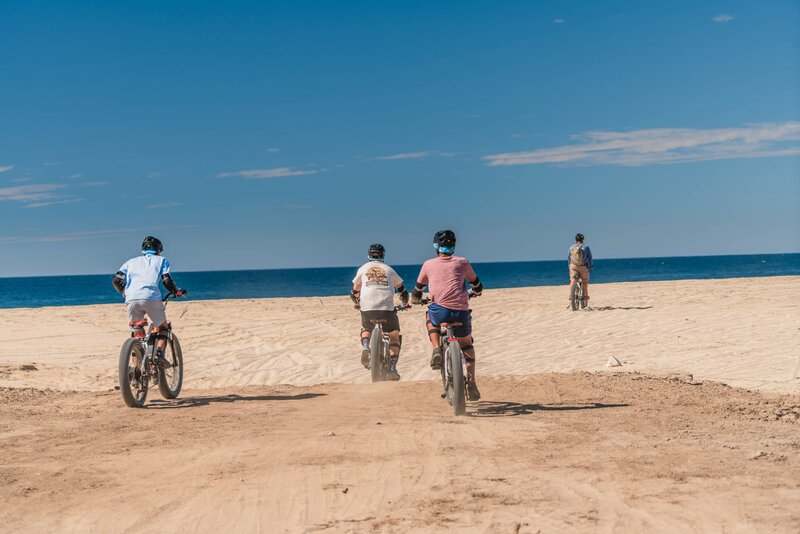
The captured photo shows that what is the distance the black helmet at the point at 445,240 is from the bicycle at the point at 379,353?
8.77 feet

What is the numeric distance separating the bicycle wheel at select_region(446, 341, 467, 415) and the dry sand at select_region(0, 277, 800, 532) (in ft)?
0.74

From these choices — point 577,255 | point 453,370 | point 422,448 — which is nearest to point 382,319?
point 453,370

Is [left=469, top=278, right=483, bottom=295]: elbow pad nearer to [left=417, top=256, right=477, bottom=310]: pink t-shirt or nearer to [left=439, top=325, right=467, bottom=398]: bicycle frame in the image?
[left=417, top=256, right=477, bottom=310]: pink t-shirt

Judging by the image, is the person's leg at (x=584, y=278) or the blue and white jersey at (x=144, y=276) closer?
the blue and white jersey at (x=144, y=276)

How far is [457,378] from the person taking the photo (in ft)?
27.5

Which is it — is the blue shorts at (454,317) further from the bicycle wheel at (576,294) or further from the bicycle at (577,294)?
the bicycle wheel at (576,294)

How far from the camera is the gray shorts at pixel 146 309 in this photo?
9.69 metres

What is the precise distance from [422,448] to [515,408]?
244 cm

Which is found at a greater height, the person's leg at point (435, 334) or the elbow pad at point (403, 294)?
the elbow pad at point (403, 294)

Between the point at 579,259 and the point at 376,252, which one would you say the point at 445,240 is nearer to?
the point at 376,252

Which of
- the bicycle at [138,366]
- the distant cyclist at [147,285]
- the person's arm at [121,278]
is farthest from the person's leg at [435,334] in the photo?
the person's arm at [121,278]

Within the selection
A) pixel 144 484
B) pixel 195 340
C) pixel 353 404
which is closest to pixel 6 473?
pixel 144 484

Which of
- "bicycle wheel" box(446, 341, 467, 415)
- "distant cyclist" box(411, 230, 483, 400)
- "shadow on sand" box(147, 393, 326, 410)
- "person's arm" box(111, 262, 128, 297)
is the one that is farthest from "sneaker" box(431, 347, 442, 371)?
"person's arm" box(111, 262, 128, 297)

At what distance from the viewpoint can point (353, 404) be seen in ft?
31.6
